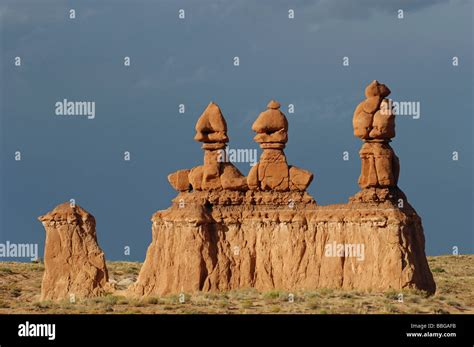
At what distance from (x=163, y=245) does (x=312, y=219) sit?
26.5ft

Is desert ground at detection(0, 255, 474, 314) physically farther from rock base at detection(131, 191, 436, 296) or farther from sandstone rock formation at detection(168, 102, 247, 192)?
sandstone rock formation at detection(168, 102, 247, 192)

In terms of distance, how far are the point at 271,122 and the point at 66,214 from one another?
1258 cm

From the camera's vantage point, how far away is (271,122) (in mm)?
69562

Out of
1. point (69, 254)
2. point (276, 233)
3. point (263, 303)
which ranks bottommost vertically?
point (263, 303)

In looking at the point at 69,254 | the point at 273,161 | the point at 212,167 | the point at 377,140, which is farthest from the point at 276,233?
the point at 69,254

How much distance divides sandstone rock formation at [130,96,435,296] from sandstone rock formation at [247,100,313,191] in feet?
0.16

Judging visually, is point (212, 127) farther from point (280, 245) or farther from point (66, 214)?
point (66, 214)

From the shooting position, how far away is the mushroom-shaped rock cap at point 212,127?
7094 centimetres

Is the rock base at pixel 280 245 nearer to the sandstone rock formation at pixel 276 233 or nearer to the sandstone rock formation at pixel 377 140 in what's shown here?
the sandstone rock formation at pixel 276 233

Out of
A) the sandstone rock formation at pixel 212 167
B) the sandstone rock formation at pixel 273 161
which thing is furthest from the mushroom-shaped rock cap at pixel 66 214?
the sandstone rock formation at pixel 273 161
